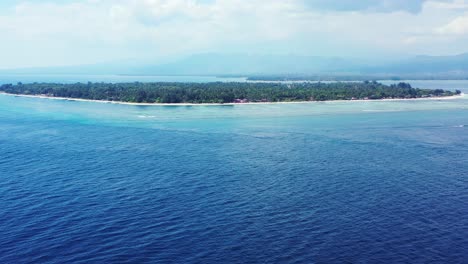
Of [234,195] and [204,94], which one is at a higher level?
[204,94]

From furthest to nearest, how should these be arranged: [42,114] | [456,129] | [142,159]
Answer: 1. [42,114]
2. [456,129]
3. [142,159]

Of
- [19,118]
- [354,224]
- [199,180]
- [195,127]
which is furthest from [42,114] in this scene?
[354,224]

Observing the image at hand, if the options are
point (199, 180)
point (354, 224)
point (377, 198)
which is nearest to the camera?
point (354, 224)

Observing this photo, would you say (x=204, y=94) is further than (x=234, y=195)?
Yes

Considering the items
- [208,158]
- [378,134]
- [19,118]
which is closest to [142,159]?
[208,158]

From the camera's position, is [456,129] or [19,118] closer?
[456,129]

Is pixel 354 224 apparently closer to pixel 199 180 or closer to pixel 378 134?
pixel 199 180

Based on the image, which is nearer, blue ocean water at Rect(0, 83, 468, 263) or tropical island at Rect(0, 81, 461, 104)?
blue ocean water at Rect(0, 83, 468, 263)

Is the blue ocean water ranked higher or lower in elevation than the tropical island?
lower
